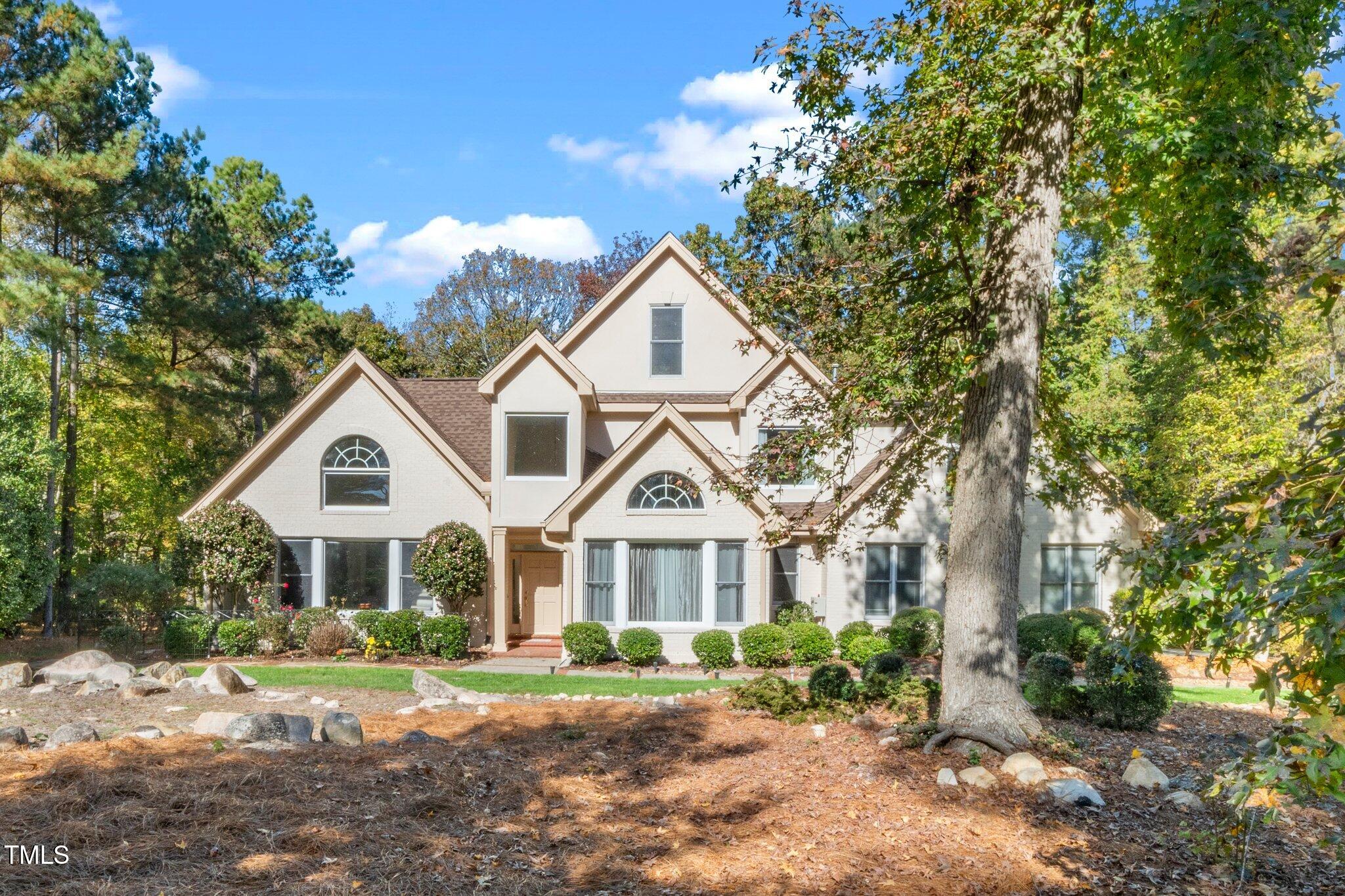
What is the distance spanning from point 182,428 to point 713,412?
17568 millimetres

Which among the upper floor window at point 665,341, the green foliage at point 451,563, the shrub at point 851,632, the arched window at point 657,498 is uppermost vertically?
the upper floor window at point 665,341

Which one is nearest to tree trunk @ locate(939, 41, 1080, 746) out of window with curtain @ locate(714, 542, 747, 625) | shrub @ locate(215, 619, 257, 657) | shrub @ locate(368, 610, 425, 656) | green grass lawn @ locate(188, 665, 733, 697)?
green grass lawn @ locate(188, 665, 733, 697)

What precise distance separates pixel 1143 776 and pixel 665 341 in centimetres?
1532

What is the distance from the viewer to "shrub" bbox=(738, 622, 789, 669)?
16.8 metres

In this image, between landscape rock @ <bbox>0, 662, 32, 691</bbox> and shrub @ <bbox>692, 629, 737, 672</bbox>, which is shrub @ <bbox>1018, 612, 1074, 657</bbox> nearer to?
shrub @ <bbox>692, 629, 737, 672</bbox>

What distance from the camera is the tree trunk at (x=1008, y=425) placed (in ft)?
25.9

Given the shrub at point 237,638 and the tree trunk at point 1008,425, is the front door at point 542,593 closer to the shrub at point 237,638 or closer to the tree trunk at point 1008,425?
the shrub at point 237,638

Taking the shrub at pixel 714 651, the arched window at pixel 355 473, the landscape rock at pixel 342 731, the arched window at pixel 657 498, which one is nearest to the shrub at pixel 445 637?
the arched window at pixel 355 473

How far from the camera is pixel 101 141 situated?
822 inches

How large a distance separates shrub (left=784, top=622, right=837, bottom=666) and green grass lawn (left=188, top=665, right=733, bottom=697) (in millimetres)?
2538

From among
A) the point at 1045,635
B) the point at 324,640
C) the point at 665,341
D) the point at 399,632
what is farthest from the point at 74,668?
the point at 1045,635

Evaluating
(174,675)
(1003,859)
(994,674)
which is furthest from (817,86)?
(174,675)

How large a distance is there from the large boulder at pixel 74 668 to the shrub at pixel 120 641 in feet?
15.0

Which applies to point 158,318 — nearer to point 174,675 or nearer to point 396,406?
point 396,406
